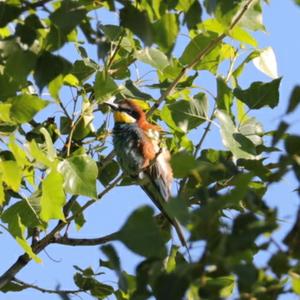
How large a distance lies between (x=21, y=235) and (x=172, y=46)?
1373mm

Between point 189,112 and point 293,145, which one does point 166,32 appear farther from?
point 189,112

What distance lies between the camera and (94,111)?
161 inches

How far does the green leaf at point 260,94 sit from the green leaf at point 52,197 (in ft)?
2.65

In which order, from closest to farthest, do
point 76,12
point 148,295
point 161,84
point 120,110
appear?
point 148,295
point 76,12
point 161,84
point 120,110

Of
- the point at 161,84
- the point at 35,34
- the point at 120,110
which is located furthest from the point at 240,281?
the point at 120,110

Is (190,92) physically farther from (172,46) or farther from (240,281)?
(240,281)

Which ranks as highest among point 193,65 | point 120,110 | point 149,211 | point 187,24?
point 187,24

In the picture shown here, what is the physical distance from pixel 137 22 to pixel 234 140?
1019 millimetres

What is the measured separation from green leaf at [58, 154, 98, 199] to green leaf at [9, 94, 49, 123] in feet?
1.19

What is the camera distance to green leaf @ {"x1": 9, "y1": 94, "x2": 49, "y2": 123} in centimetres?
298

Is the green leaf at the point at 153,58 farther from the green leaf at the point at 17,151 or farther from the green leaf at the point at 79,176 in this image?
the green leaf at the point at 17,151

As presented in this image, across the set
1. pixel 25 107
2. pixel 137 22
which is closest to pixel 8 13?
pixel 137 22

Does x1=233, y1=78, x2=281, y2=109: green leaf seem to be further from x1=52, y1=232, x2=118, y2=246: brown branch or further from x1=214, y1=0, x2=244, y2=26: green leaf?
x1=214, y1=0, x2=244, y2=26: green leaf

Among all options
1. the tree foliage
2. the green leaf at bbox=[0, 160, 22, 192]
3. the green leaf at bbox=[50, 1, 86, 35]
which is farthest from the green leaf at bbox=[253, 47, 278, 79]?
the green leaf at bbox=[50, 1, 86, 35]
